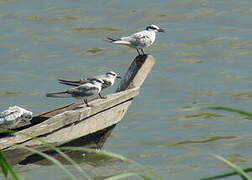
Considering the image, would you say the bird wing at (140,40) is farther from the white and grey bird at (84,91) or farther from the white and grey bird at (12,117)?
the white and grey bird at (12,117)

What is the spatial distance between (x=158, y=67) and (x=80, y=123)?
224 inches

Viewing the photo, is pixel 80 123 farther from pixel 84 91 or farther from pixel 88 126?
pixel 84 91

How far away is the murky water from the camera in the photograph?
10266 mm

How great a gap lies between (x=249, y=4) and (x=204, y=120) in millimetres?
4835

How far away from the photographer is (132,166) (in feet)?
29.3

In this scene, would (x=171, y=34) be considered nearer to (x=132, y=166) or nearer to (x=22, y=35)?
(x=22, y=35)

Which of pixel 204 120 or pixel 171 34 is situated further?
pixel 171 34

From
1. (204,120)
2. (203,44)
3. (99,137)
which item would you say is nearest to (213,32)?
(203,44)

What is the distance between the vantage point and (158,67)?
44.1 feet

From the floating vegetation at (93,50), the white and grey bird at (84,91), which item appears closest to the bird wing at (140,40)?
the white and grey bird at (84,91)

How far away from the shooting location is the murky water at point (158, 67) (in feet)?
33.7

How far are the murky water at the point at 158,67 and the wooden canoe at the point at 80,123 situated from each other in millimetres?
499

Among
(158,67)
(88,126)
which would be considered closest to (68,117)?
(88,126)

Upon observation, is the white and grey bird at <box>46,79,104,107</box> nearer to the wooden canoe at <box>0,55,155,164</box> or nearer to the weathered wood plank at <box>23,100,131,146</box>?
the wooden canoe at <box>0,55,155,164</box>
